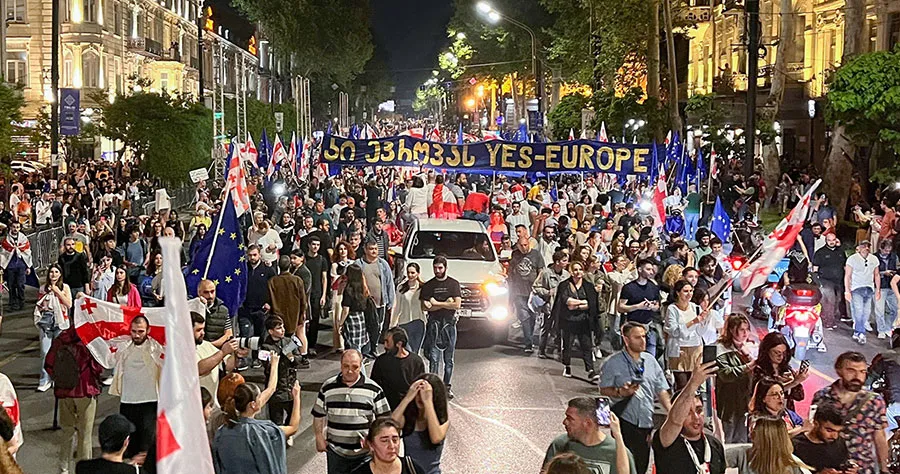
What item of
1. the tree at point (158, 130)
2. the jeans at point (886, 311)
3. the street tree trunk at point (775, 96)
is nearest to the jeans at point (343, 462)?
the jeans at point (886, 311)

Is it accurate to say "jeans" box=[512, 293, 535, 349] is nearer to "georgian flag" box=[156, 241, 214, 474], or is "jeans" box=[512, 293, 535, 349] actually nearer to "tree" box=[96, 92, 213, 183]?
"georgian flag" box=[156, 241, 214, 474]

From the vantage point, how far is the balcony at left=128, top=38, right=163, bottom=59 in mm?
66625

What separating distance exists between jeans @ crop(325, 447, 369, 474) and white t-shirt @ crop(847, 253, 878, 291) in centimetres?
1050

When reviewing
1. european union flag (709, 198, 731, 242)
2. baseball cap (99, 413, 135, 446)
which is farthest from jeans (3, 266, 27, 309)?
baseball cap (99, 413, 135, 446)

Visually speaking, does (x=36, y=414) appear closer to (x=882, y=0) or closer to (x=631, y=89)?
(x=882, y=0)

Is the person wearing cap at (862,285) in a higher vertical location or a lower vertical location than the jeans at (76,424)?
higher

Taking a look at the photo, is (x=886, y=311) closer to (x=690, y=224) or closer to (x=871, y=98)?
(x=690, y=224)

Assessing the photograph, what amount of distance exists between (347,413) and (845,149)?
23.3 meters

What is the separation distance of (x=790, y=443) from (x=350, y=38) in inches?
2865

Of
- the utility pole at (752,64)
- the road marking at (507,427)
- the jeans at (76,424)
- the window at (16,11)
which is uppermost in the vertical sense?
the window at (16,11)

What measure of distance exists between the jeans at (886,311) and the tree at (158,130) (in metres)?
28.5

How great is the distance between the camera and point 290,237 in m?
18.8

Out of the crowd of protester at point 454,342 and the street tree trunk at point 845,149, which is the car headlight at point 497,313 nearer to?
the crowd of protester at point 454,342

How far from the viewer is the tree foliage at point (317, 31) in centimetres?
7244
